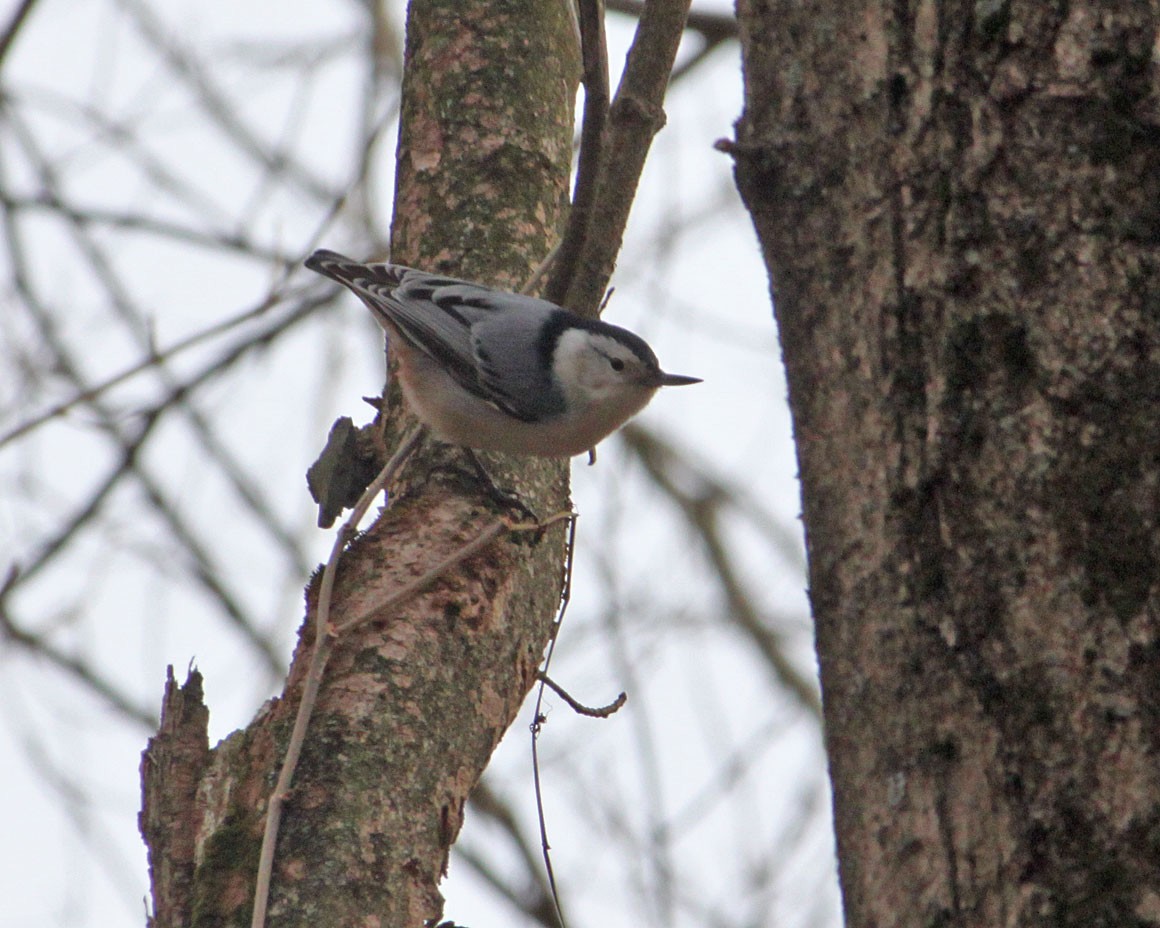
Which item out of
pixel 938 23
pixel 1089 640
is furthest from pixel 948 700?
pixel 938 23

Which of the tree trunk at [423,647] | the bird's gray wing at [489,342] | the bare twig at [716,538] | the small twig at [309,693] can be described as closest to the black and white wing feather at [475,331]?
the bird's gray wing at [489,342]

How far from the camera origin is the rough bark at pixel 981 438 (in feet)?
3.34

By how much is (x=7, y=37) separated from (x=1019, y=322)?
2.75m

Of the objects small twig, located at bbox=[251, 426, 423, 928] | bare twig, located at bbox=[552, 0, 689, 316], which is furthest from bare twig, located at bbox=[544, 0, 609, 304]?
small twig, located at bbox=[251, 426, 423, 928]

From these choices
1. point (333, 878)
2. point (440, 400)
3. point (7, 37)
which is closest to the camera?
point (333, 878)

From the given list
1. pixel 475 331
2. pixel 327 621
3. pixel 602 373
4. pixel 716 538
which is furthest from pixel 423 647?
pixel 716 538

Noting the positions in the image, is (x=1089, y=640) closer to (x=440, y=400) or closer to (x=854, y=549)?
(x=854, y=549)

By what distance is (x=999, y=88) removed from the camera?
1.16 metres

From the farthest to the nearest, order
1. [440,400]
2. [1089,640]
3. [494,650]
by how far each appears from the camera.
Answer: [440,400] < [494,650] < [1089,640]

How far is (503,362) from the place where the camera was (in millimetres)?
3275

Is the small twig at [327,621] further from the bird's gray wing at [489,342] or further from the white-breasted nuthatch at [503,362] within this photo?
the bird's gray wing at [489,342]

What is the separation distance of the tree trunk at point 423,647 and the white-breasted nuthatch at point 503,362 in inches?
4.4

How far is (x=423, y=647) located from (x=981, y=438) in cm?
132

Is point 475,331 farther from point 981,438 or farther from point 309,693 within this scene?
point 981,438
